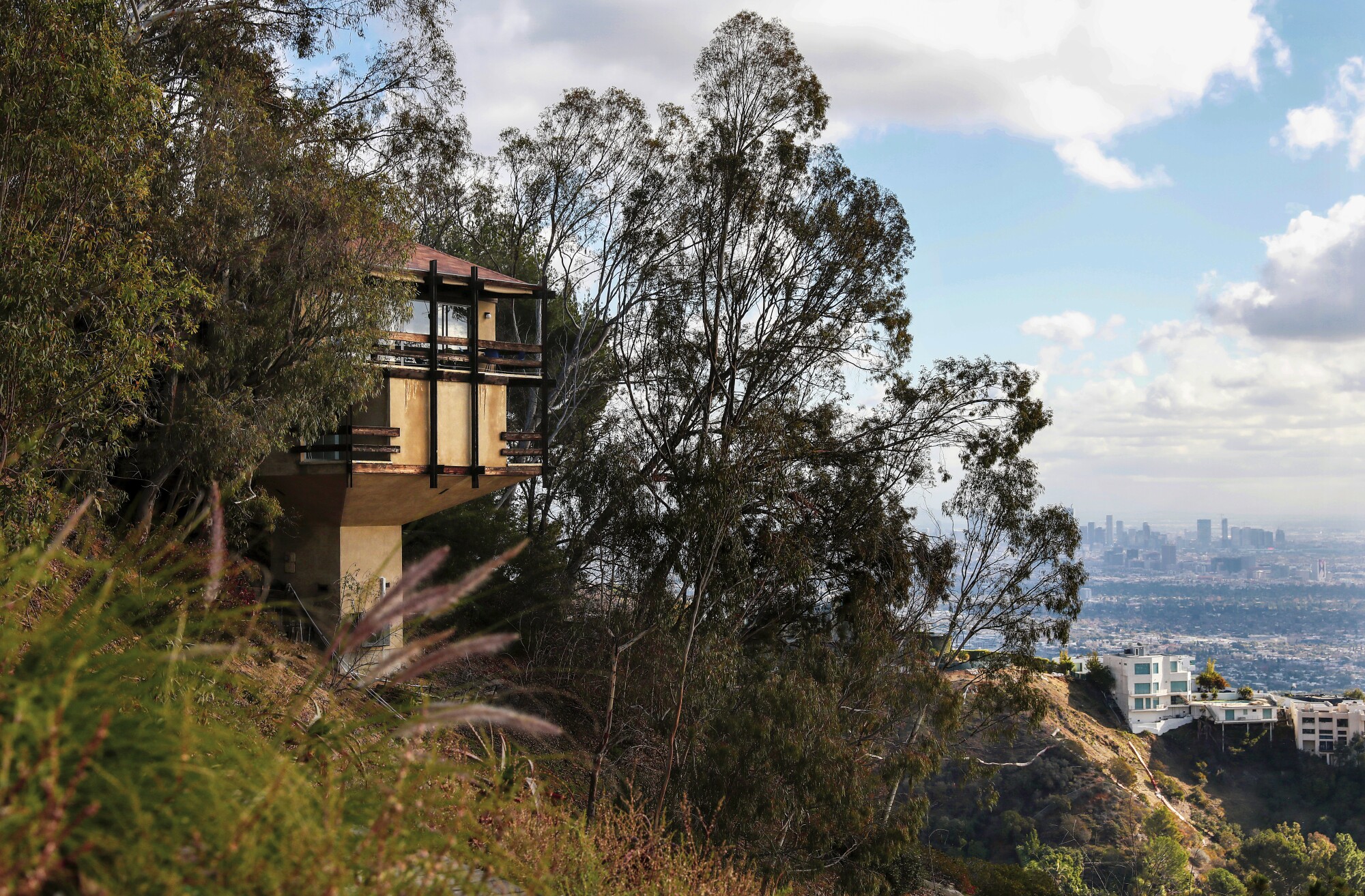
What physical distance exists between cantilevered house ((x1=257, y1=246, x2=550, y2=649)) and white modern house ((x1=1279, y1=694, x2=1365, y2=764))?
49.1m

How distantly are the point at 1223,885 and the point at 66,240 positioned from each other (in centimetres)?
4029

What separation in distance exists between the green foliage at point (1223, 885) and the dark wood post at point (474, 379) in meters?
32.6

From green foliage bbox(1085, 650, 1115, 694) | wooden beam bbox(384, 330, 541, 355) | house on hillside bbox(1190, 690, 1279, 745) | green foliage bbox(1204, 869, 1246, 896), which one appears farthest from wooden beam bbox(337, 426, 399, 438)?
house on hillside bbox(1190, 690, 1279, 745)

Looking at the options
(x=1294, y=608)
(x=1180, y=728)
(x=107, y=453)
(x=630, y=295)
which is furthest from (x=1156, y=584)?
(x=107, y=453)

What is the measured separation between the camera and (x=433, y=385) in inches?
576

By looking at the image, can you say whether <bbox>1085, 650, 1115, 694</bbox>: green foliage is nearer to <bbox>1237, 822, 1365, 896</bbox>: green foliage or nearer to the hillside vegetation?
the hillside vegetation

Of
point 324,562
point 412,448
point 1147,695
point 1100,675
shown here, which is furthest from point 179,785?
point 1100,675

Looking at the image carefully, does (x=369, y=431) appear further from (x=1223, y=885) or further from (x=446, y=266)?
(x=1223, y=885)

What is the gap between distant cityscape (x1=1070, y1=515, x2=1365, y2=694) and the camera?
100562 mm

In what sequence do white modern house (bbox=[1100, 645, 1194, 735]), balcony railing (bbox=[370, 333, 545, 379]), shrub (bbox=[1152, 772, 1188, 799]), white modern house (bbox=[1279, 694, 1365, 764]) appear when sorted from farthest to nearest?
white modern house (bbox=[1100, 645, 1194, 735]), white modern house (bbox=[1279, 694, 1365, 764]), shrub (bbox=[1152, 772, 1188, 799]), balcony railing (bbox=[370, 333, 545, 379])

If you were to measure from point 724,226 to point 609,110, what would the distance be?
4.83 m

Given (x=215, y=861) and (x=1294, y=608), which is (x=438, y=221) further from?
(x=1294, y=608)

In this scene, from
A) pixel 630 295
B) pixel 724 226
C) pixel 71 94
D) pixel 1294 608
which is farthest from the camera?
pixel 1294 608

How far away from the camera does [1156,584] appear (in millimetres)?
138500
